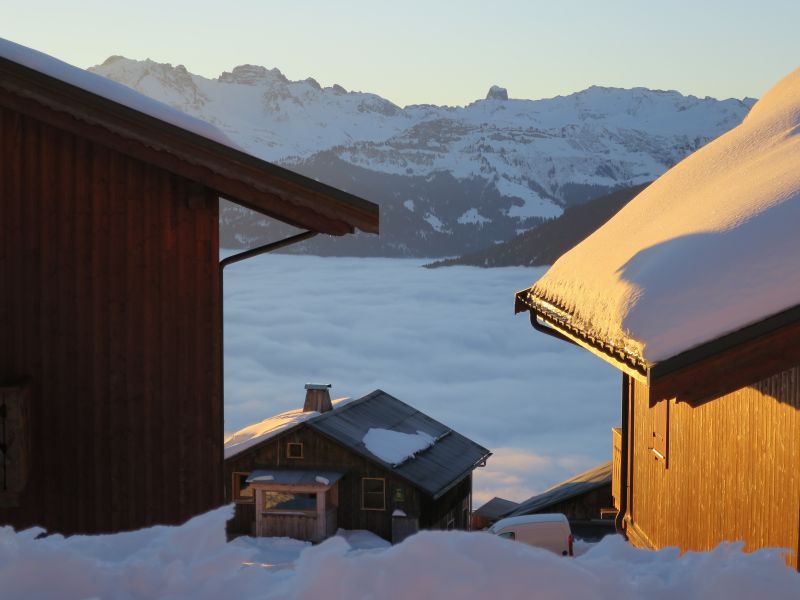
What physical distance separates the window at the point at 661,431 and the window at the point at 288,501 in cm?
2315

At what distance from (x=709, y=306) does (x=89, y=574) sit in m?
3.42

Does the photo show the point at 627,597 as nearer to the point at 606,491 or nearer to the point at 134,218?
the point at 134,218

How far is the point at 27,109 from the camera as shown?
7367 mm

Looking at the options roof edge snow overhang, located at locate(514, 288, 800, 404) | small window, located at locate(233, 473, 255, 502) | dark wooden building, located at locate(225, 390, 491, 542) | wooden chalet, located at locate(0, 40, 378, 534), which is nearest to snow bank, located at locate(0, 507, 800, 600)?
roof edge snow overhang, located at locate(514, 288, 800, 404)

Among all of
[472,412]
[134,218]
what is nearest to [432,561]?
[134,218]

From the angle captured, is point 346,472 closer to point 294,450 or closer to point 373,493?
point 373,493

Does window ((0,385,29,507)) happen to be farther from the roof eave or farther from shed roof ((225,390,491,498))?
shed roof ((225,390,491,498))

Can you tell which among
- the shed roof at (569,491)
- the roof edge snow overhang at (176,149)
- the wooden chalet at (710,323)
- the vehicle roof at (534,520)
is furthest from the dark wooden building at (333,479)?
the roof edge snow overhang at (176,149)

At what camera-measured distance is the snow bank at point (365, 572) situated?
243cm

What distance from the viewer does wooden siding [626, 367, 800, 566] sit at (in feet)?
A: 20.7

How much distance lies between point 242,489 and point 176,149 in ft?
85.7

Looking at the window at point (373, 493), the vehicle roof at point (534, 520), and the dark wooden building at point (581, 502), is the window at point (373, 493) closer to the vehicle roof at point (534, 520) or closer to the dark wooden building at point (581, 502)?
the dark wooden building at point (581, 502)

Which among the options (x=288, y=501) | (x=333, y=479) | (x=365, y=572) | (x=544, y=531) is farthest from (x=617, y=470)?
(x=288, y=501)

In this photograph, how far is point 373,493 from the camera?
3112 cm
